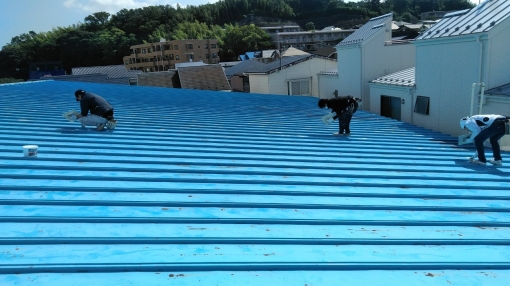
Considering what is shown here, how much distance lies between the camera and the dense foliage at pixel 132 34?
245 feet

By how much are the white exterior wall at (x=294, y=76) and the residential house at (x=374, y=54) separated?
20.1ft

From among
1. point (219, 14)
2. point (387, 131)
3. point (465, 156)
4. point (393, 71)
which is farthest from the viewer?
point (219, 14)

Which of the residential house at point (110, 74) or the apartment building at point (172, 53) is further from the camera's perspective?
the apartment building at point (172, 53)

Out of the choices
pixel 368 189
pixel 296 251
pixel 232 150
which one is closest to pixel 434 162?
pixel 368 189

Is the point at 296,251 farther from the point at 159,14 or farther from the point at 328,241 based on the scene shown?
the point at 159,14

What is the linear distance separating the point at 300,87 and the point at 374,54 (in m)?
8.04

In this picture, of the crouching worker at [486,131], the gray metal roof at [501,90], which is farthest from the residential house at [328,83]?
the crouching worker at [486,131]

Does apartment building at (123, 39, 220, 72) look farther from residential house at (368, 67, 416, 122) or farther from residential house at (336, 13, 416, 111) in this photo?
residential house at (368, 67, 416, 122)

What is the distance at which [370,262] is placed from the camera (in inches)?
117

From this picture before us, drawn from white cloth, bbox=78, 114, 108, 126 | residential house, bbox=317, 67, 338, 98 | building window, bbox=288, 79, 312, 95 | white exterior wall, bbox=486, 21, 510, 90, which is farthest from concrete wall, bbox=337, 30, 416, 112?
white cloth, bbox=78, 114, 108, 126

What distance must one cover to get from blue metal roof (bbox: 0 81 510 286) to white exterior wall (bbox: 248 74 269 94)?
16.3m

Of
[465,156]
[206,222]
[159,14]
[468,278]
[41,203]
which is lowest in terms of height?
[465,156]

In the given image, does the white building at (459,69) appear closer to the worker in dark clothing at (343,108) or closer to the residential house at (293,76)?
the worker in dark clothing at (343,108)

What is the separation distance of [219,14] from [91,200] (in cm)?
11394
